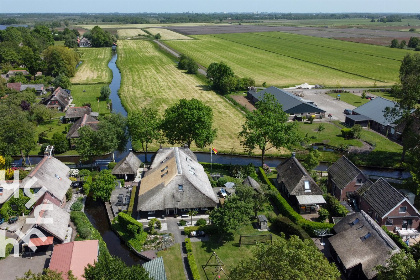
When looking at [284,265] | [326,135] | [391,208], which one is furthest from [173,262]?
[326,135]

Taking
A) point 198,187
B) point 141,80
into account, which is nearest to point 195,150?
point 198,187

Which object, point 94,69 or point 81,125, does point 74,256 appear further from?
point 94,69

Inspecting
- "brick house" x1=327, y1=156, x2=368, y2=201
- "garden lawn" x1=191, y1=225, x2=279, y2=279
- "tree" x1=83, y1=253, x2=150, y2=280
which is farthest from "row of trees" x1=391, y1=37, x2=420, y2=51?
"tree" x1=83, y1=253, x2=150, y2=280

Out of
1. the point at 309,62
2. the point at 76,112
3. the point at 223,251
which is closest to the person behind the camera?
the point at 223,251

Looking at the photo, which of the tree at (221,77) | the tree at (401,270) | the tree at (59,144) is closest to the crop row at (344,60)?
the tree at (221,77)

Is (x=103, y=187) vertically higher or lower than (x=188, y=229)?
higher

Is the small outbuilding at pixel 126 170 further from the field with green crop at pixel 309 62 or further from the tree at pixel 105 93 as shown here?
the field with green crop at pixel 309 62

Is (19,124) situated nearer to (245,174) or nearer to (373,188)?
(245,174)
